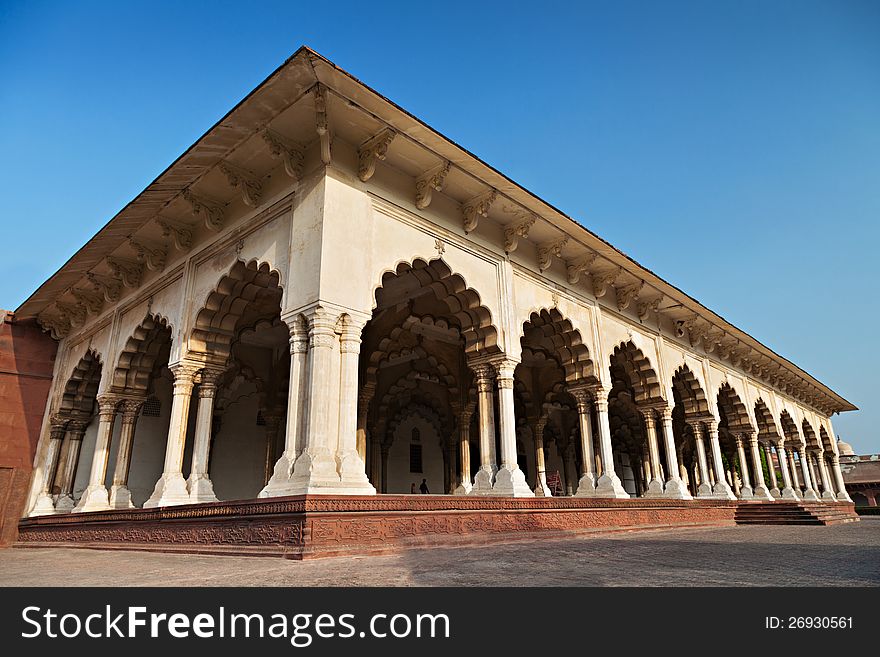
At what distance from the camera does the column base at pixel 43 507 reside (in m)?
11.4

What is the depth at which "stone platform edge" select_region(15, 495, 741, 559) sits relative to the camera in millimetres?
5227

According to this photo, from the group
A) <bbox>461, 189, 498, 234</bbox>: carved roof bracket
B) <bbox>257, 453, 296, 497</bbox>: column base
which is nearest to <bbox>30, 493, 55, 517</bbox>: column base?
<bbox>257, 453, 296, 497</bbox>: column base

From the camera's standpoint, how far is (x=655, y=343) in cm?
1296

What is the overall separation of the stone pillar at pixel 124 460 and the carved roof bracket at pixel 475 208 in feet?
22.2

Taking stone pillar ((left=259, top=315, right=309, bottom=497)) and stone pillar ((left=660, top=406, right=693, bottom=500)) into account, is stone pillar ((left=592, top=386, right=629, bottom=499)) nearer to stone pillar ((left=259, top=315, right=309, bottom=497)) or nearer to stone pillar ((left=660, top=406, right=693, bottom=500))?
stone pillar ((left=660, top=406, right=693, bottom=500))

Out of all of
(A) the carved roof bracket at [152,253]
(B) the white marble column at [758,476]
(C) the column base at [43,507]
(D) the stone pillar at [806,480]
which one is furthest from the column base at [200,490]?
(D) the stone pillar at [806,480]

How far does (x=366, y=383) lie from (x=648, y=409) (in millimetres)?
6076

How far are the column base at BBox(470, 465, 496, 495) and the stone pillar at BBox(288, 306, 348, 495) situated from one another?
263 centimetres

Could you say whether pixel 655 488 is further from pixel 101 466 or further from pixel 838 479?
pixel 838 479

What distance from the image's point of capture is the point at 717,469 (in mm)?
14539

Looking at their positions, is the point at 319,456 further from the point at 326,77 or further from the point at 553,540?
the point at 326,77

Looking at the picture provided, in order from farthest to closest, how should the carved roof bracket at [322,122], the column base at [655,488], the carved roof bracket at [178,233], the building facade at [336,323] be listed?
the column base at [655,488], the carved roof bracket at [178,233], the building facade at [336,323], the carved roof bracket at [322,122]

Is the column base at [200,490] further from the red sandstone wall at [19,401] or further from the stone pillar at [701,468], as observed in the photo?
the stone pillar at [701,468]
